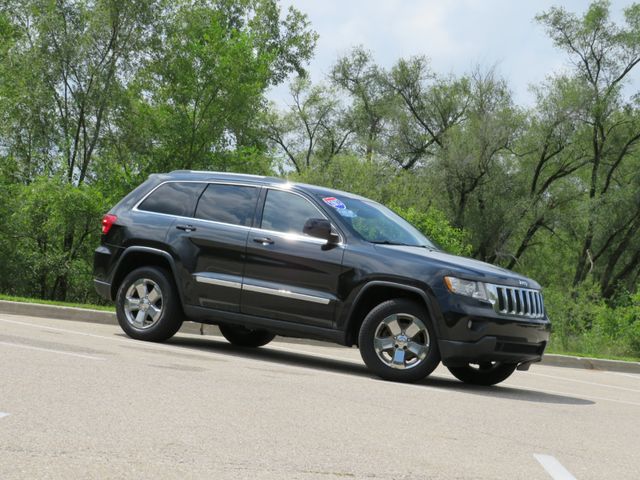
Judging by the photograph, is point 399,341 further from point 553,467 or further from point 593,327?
point 593,327

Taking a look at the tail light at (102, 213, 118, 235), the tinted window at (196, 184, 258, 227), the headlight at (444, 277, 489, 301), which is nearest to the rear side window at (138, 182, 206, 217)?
the tinted window at (196, 184, 258, 227)

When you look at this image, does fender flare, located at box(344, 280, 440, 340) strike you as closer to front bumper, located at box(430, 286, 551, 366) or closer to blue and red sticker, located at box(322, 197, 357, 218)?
front bumper, located at box(430, 286, 551, 366)

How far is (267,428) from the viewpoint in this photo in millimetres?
5738

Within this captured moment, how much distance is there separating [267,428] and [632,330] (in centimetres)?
1622

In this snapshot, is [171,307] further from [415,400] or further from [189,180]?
[415,400]

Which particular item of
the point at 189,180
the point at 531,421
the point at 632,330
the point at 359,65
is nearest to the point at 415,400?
the point at 531,421

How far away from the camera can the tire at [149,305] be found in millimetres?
10266

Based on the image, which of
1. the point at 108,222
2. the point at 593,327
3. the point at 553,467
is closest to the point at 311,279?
the point at 108,222

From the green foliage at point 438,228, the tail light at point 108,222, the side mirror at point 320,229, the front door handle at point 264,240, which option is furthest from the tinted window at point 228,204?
the green foliage at point 438,228

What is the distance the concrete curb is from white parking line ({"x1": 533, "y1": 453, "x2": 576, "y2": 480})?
26.9 feet

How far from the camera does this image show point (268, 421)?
5.99 meters

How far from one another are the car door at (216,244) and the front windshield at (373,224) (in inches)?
38.4

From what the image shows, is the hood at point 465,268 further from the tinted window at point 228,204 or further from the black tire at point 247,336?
the black tire at point 247,336

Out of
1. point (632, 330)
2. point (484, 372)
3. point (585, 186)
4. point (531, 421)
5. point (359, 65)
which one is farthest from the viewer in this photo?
point (359, 65)
